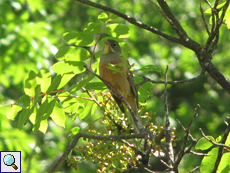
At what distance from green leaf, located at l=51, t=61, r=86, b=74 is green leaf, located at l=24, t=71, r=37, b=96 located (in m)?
0.26

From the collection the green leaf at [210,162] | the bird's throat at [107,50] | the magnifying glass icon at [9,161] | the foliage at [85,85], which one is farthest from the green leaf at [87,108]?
the magnifying glass icon at [9,161]

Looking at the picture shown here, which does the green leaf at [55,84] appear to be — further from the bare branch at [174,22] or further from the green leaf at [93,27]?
the bare branch at [174,22]

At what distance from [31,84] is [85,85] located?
0.51 meters

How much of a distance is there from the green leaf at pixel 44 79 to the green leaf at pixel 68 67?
0.62 feet

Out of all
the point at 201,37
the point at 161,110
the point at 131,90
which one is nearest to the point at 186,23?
the point at 201,37

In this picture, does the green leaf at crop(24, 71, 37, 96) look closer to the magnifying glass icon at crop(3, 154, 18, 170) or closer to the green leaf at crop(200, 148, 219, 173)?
the green leaf at crop(200, 148, 219, 173)

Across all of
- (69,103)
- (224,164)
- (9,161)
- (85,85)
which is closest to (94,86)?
(85,85)

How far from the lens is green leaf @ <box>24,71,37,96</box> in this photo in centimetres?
315

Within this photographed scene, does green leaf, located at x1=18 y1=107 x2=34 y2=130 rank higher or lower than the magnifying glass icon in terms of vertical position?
lower

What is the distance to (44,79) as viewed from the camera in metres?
3.18

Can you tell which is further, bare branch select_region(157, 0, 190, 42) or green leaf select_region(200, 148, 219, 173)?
bare branch select_region(157, 0, 190, 42)

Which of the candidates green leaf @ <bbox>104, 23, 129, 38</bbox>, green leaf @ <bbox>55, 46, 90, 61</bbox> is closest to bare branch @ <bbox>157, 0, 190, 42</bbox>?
green leaf @ <bbox>104, 23, 129, 38</bbox>

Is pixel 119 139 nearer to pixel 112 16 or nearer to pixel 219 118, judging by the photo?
pixel 112 16

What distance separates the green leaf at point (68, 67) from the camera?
129 inches
